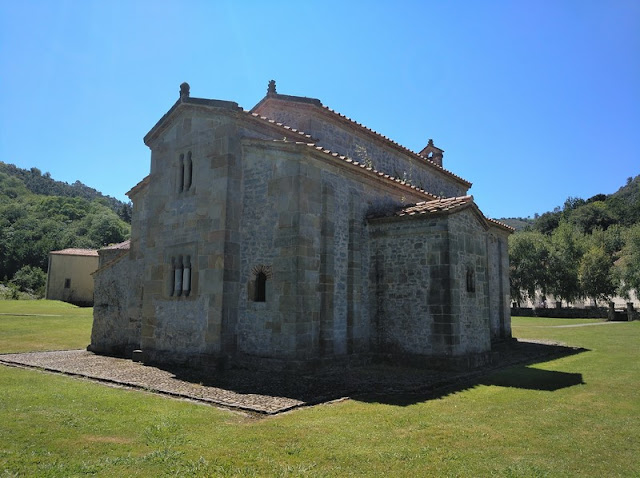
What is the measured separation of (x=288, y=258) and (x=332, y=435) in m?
6.32

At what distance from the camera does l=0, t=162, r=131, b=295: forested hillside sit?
73188 mm

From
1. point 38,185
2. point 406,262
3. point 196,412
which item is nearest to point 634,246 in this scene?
point 406,262

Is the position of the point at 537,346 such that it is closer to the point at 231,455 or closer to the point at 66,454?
the point at 231,455

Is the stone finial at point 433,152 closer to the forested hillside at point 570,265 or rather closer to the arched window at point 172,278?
the arched window at point 172,278

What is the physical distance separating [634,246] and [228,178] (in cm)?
4568

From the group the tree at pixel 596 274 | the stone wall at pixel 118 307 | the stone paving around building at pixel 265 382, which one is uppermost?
the tree at pixel 596 274

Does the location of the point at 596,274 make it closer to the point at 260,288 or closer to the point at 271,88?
the point at 271,88

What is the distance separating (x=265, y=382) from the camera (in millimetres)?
11047

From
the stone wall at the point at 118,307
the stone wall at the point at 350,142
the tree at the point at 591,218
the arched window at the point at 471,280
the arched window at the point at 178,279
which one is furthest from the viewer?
the tree at the point at 591,218

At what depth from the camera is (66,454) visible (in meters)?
5.87

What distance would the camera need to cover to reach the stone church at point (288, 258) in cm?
1268

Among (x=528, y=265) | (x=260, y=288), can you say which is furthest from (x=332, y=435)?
(x=528, y=265)

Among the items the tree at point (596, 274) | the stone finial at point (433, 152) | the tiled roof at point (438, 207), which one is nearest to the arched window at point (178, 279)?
the tiled roof at point (438, 207)

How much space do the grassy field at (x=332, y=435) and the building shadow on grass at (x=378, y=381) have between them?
514mm
